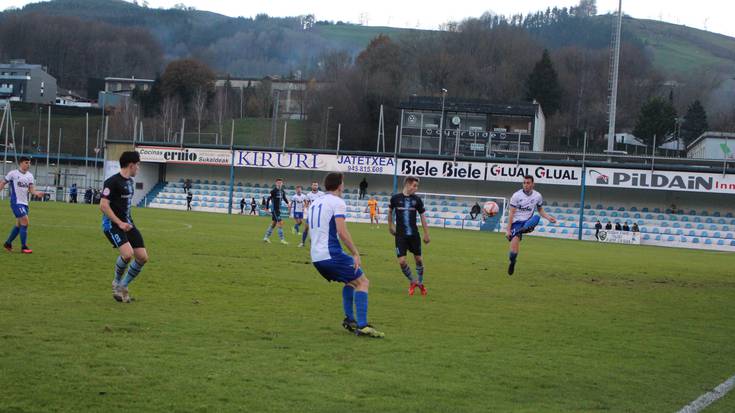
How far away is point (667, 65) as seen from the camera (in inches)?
6796

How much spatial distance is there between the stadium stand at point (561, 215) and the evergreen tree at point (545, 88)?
59.7 metres

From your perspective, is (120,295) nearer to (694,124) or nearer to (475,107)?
(475,107)

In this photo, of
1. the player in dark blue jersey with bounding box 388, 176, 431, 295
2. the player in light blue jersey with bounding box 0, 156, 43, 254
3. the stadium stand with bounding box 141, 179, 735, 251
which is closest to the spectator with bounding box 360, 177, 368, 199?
the stadium stand with bounding box 141, 179, 735, 251

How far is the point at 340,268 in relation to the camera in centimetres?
1062

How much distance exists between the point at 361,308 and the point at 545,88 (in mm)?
112031

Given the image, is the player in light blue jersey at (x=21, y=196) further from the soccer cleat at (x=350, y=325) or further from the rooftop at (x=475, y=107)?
the rooftop at (x=475, y=107)

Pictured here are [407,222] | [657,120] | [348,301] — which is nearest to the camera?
[348,301]

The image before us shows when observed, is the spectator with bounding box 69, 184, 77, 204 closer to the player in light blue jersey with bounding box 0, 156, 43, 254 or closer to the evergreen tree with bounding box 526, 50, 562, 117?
the player in light blue jersey with bounding box 0, 156, 43, 254

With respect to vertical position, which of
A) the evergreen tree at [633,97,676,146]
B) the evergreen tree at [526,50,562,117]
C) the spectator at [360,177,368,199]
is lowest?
the spectator at [360,177,368,199]

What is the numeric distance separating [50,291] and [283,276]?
5386 millimetres

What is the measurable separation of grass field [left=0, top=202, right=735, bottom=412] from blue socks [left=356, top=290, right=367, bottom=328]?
0.24 m

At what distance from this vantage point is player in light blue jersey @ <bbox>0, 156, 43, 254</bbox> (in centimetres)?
1950

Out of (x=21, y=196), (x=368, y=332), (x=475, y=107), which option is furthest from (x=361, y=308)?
(x=475, y=107)

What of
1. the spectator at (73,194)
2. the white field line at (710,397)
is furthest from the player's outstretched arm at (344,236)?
the spectator at (73,194)
